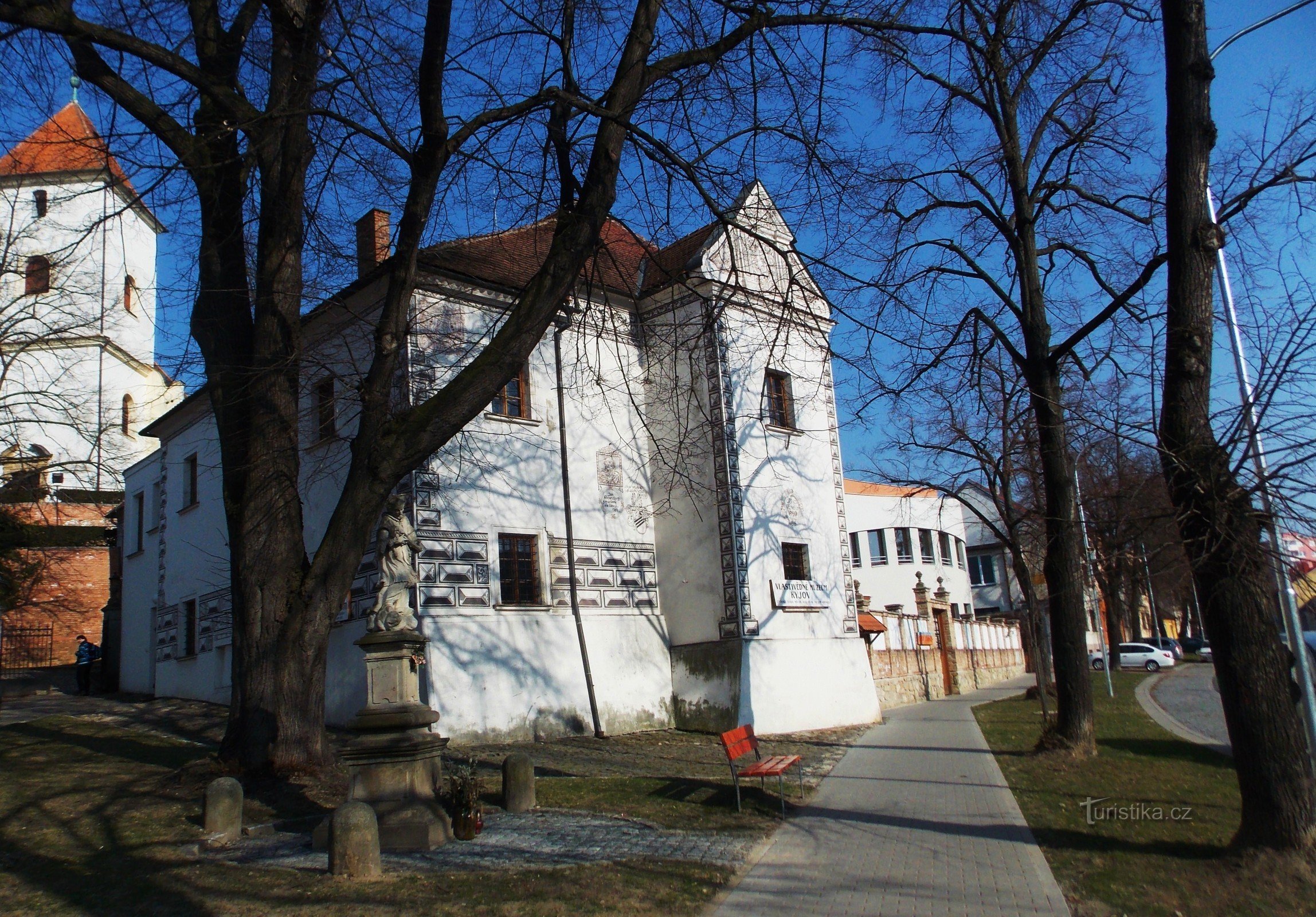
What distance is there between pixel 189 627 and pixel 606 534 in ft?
35.3

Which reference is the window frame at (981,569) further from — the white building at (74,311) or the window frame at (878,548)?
the white building at (74,311)

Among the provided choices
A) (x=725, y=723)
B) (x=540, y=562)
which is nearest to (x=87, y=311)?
(x=540, y=562)

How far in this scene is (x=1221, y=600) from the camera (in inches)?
311

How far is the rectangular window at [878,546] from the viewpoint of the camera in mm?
52844

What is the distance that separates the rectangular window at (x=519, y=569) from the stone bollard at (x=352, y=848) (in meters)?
10.0

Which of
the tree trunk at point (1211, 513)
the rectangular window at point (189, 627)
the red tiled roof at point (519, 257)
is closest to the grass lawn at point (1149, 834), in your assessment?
the tree trunk at point (1211, 513)

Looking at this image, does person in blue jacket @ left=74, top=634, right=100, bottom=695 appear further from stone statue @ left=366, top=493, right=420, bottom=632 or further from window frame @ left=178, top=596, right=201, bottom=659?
stone statue @ left=366, top=493, right=420, bottom=632

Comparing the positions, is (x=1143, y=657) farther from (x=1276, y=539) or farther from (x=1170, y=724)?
(x=1276, y=539)

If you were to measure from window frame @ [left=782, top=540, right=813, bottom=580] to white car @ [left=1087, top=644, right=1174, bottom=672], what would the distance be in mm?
34171

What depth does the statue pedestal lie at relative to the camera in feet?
30.2

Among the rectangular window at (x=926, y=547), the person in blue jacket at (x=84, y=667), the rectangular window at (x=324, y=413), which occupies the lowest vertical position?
the person in blue jacket at (x=84, y=667)

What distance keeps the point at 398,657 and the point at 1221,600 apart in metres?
7.51

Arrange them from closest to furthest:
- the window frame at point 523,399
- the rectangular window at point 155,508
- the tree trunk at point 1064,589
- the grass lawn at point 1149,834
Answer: the grass lawn at point 1149,834
the tree trunk at point 1064,589
the window frame at point 523,399
the rectangular window at point 155,508

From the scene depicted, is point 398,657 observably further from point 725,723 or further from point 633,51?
point 725,723
